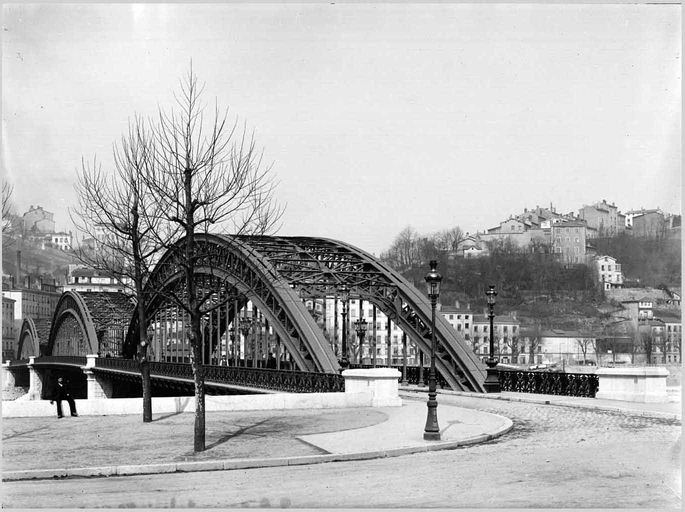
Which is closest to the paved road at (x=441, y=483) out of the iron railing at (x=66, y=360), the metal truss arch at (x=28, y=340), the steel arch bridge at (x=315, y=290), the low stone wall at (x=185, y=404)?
the low stone wall at (x=185, y=404)

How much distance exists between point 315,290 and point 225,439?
741 inches

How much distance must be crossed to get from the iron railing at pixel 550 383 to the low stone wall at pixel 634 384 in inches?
26.9

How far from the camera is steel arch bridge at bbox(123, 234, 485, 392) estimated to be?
112 ft

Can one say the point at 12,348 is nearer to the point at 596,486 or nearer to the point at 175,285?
the point at 175,285

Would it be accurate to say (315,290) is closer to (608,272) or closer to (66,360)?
(66,360)

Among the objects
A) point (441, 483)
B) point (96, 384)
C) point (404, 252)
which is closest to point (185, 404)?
point (441, 483)

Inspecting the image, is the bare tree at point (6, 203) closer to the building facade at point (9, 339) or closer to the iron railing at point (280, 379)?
the iron railing at point (280, 379)

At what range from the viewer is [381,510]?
10969 mm

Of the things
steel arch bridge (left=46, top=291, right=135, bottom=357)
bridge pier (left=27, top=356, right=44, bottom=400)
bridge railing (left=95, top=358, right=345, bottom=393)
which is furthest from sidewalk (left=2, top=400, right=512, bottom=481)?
bridge pier (left=27, top=356, right=44, bottom=400)

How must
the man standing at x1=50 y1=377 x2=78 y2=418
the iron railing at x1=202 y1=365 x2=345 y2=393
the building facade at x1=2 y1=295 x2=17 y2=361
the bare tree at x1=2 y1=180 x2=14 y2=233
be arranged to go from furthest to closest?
1. the building facade at x1=2 y1=295 x2=17 y2=361
2. the iron railing at x1=202 y1=365 x2=345 y2=393
3. the man standing at x1=50 y1=377 x2=78 y2=418
4. the bare tree at x1=2 y1=180 x2=14 y2=233

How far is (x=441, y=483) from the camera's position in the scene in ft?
43.1

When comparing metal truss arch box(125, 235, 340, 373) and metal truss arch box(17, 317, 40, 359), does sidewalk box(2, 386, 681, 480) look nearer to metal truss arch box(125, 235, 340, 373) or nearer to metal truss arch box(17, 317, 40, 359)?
metal truss arch box(125, 235, 340, 373)

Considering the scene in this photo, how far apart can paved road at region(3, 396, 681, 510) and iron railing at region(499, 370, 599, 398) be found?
1315 centimetres

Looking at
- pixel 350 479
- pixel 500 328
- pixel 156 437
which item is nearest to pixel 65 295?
pixel 500 328
